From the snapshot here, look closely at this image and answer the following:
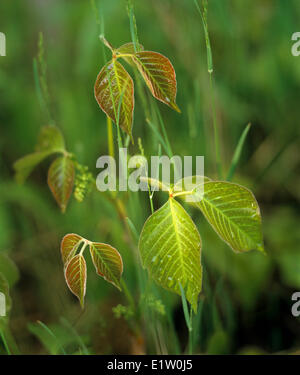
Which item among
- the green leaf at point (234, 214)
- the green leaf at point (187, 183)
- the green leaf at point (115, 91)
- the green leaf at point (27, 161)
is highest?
the green leaf at point (115, 91)

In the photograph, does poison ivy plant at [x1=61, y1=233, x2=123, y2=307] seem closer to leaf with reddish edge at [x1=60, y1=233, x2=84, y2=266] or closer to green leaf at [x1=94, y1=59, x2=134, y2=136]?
leaf with reddish edge at [x1=60, y1=233, x2=84, y2=266]

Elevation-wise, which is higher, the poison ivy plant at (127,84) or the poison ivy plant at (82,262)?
the poison ivy plant at (127,84)

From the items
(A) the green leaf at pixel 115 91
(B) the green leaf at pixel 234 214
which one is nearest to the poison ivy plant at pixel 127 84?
(A) the green leaf at pixel 115 91

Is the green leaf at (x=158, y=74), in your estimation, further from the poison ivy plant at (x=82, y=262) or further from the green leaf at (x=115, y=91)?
the poison ivy plant at (x=82, y=262)

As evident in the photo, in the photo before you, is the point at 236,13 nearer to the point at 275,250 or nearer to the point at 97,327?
the point at 275,250

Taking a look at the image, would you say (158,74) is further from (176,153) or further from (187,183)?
(176,153)

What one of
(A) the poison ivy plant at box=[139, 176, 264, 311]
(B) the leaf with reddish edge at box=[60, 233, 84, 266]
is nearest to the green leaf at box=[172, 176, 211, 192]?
(A) the poison ivy plant at box=[139, 176, 264, 311]
